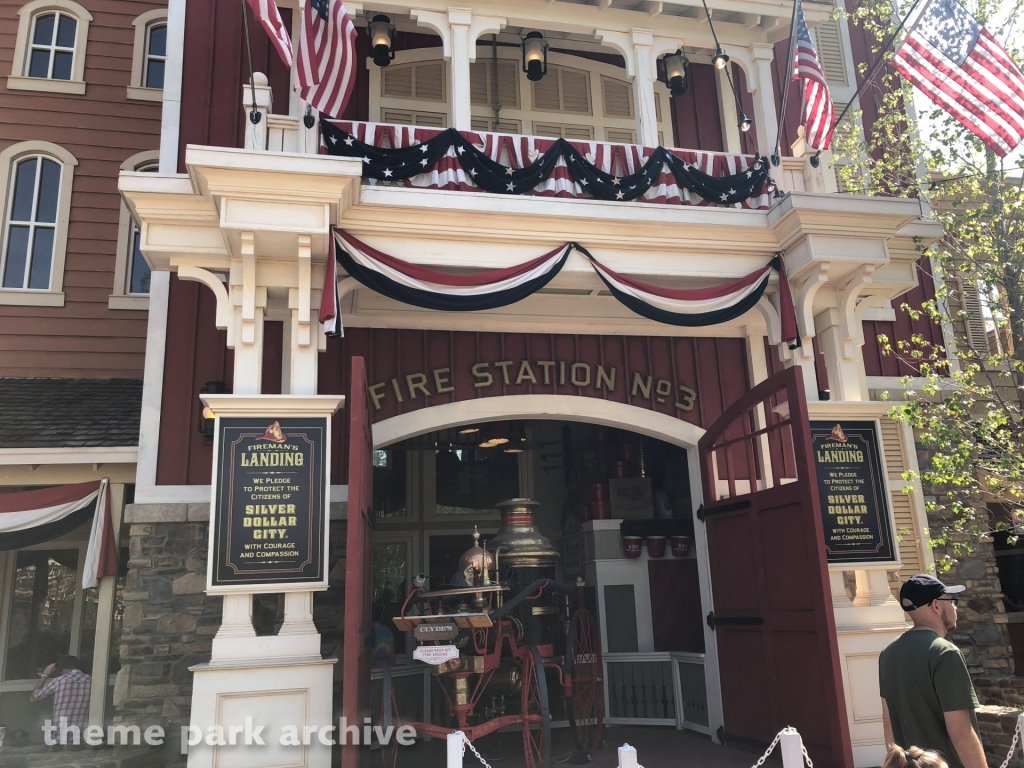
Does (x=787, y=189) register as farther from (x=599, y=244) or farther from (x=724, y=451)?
(x=724, y=451)

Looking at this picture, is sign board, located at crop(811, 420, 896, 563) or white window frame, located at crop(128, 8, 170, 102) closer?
sign board, located at crop(811, 420, 896, 563)

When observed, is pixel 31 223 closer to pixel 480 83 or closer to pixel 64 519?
pixel 64 519

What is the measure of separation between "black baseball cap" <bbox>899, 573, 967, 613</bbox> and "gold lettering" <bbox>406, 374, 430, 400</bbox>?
6.03 meters

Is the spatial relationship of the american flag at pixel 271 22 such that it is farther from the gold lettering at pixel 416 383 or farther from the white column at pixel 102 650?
the white column at pixel 102 650

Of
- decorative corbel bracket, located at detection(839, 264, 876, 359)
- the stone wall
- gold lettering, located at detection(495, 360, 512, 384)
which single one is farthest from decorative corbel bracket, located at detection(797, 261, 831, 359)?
the stone wall

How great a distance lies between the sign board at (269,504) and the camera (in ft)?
22.4

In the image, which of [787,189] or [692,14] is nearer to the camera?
[787,189]

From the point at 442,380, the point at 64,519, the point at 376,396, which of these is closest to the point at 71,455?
the point at 64,519

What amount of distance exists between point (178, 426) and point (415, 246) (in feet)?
10.7

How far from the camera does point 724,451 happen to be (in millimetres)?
9281

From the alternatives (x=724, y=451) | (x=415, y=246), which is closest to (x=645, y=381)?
(x=724, y=451)

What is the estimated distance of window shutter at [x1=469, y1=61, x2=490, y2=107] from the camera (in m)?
11.0

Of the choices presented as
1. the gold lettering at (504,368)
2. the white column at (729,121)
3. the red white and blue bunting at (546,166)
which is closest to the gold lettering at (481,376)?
the gold lettering at (504,368)

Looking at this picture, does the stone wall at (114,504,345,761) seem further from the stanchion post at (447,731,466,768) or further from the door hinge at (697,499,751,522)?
the door hinge at (697,499,751,522)
